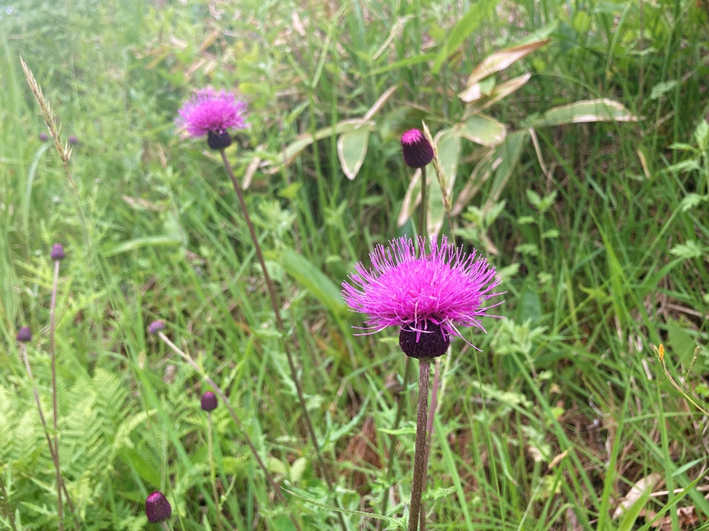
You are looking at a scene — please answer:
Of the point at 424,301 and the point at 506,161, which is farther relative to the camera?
the point at 506,161

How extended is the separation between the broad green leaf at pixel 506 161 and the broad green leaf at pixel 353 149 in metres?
0.64

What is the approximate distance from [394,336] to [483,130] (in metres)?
1.13

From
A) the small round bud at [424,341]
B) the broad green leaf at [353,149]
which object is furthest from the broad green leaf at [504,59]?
the small round bud at [424,341]

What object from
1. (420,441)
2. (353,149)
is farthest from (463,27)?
(420,441)

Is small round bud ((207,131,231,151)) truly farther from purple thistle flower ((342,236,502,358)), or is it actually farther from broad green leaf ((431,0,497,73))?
broad green leaf ((431,0,497,73))

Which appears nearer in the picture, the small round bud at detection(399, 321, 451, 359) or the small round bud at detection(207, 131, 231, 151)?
the small round bud at detection(399, 321, 451, 359)

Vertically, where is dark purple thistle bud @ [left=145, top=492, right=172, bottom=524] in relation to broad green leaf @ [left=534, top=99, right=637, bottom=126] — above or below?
below

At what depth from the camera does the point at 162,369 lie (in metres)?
2.56

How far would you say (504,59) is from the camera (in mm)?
2377

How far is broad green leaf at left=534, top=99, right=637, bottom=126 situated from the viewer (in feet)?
7.44

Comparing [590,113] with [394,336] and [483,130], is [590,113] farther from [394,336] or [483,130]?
[394,336]

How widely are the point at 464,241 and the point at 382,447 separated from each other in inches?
45.0

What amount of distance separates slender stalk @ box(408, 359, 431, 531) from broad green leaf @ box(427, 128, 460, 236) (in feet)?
4.14

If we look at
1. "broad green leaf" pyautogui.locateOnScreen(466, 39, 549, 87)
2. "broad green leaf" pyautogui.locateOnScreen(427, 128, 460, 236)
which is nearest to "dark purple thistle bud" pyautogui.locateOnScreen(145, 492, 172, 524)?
"broad green leaf" pyautogui.locateOnScreen(427, 128, 460, 236)
